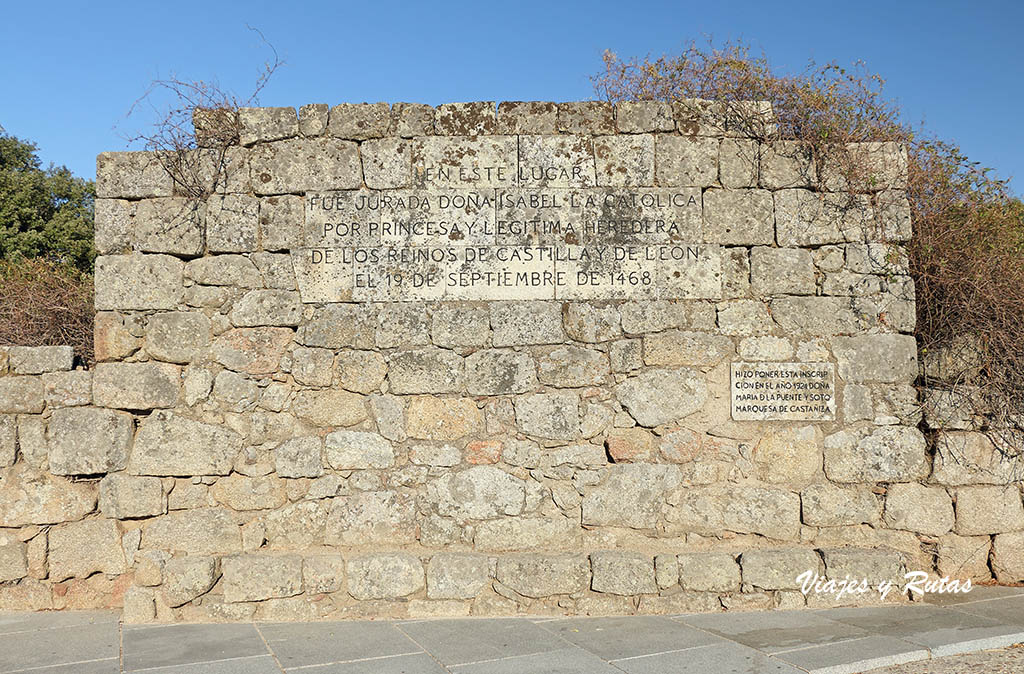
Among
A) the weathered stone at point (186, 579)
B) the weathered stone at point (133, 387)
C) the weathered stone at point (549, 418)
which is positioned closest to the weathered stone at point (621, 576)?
the weathered stone at point (549, 418)

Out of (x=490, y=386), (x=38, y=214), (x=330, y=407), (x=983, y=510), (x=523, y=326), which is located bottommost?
(x=983, y=510)

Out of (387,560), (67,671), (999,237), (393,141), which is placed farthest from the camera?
(999,237)

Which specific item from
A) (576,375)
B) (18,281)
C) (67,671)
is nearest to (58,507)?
(67,671)

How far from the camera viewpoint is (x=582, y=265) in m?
Answer: 5.04

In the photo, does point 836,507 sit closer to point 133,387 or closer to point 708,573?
point 708,573

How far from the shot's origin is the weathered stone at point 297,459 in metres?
4.89

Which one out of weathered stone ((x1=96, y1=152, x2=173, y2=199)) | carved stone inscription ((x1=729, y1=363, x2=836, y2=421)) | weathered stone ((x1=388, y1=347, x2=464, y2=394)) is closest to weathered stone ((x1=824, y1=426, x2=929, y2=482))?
carved stone inscription ((x1=729, y1=363, x2=836, y2=421))

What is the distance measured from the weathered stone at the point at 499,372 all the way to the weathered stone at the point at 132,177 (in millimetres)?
2336

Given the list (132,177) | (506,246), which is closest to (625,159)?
(506,246)

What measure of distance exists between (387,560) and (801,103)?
418cm

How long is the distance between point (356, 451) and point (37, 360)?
2156 mm

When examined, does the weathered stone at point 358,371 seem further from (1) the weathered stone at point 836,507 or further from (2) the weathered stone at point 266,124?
(1) the weathered stone at point 836,507

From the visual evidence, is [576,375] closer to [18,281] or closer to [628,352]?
[628,352]

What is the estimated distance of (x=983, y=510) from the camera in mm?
5016
